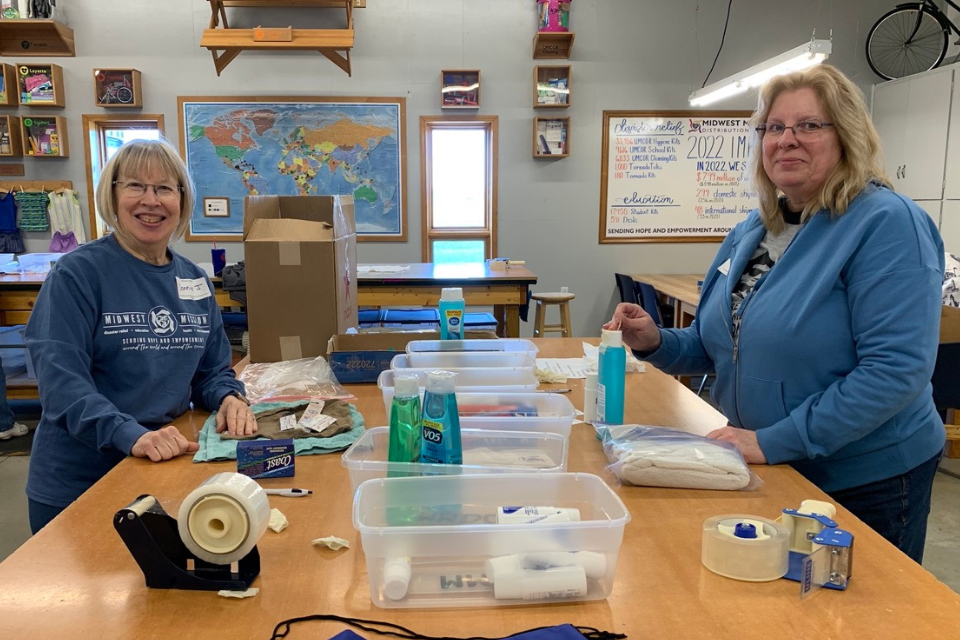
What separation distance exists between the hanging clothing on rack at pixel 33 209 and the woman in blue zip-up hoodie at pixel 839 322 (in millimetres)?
5974

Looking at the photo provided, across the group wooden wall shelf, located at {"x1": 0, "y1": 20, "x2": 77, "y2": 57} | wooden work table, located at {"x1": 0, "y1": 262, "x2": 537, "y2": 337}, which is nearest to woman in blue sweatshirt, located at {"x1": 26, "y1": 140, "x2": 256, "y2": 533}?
wooden work table, located at {"x1": 0, "y1": 262, "x2": 537, "y2": 337}

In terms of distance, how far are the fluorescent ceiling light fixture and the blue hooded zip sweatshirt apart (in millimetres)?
1377

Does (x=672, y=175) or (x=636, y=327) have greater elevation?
(x=672, y=175)

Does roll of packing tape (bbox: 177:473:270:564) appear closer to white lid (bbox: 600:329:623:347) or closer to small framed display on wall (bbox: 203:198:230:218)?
white lid (bbox: 600:329:623:347)

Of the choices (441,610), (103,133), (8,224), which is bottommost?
(441,610)

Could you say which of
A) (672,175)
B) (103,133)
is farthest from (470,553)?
(103,133)

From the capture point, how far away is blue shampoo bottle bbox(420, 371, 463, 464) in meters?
1.11

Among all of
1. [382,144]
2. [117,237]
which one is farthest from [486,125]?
[117,237]

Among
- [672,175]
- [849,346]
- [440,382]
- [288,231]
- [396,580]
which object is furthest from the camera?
[672,175]

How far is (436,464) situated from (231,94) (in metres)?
5.41

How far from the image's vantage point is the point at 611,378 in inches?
61.4

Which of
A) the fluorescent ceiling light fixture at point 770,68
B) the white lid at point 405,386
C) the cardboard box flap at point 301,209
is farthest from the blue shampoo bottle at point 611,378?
the fluorescent ceiling light fixture at point 770,68

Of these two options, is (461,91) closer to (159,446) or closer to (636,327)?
(636,327)

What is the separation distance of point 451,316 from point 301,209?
84 cm
